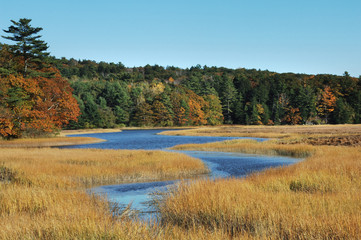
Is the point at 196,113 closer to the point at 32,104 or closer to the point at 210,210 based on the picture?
the point at 32,104

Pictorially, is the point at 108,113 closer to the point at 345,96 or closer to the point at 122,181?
the point at 345,96

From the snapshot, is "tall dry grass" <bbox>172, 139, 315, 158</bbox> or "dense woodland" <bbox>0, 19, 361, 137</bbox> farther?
"dense woodland" <bbox>0, 19, 361, 137</bbox>

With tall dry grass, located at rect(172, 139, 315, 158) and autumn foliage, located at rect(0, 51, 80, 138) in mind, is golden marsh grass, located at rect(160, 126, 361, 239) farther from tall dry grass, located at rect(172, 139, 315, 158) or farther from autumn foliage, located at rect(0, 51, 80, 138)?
autumn foliage, located at rect(0, 51, 80, 138)

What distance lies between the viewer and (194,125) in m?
109

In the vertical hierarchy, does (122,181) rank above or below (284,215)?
below

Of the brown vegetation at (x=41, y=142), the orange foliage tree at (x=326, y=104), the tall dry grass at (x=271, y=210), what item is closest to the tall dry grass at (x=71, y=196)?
the tall dry grass at (x=271, y=210)

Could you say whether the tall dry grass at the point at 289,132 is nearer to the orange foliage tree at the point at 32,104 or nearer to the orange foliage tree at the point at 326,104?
the orange foliage tree at the point at 32,104

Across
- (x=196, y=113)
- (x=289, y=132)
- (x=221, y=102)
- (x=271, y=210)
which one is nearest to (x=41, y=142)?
(x=289, y=132)

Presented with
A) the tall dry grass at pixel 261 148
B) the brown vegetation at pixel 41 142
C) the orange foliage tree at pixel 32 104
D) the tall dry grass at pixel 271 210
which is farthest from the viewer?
the orange foliage tree at pixel 32 104

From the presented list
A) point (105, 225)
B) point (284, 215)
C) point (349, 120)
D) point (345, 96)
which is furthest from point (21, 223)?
point (345, 96)

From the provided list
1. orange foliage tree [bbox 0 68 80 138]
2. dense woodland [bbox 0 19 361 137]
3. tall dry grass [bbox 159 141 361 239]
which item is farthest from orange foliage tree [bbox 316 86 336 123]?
tall dry grass [bbox 159 141 361 239]

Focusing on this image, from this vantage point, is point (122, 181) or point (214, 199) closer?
point (214, 199)

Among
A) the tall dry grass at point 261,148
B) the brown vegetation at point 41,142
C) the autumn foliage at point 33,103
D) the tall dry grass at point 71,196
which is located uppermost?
the autumn foliage at point 33,103

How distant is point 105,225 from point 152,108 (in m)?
98.9
